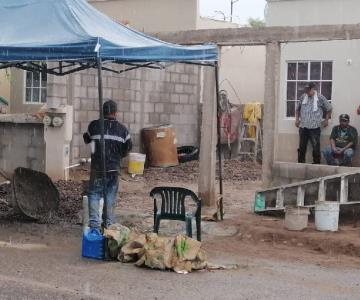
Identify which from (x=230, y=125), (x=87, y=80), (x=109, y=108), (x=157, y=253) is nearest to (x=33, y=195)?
(x=109, y=108)

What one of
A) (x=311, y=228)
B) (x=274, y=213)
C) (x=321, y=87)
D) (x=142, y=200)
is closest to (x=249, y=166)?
(x=321, y=87)

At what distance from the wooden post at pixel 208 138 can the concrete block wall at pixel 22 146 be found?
421 centimetres

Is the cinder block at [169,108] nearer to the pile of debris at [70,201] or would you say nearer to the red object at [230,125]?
the red object at [230,125]

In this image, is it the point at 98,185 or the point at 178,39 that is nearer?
the point at 98,185

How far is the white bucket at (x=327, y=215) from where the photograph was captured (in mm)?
9484

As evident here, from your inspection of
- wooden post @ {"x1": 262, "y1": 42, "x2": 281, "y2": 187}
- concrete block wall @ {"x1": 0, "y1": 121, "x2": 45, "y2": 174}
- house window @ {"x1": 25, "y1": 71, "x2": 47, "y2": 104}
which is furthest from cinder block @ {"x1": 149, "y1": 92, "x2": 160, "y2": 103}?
wooden post @ {"x1": 262, "y1": 42, "x2": 281, "y2": 187}

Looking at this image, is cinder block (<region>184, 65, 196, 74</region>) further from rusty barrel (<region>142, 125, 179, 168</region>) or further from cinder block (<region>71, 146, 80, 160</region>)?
cinder block (<region>71, 146, 80, 160</region>)

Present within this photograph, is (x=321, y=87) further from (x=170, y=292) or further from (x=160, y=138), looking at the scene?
(x=170, y=292)

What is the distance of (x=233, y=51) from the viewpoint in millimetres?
21562

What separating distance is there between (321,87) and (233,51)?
7.63 metres

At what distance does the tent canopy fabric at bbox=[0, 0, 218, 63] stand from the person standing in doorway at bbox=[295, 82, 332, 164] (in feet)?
11.9

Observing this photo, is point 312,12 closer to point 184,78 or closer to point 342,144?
point 342,144

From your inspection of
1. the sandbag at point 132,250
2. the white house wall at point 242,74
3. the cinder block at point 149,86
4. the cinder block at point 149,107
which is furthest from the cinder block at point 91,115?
the sandbag at point 132,250

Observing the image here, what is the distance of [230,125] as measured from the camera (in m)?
18.9
